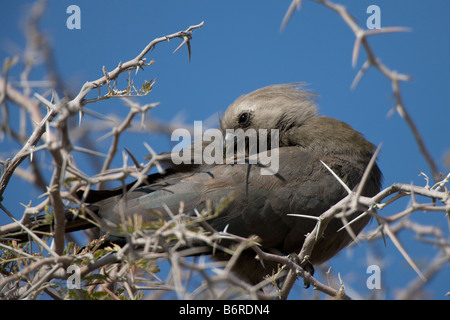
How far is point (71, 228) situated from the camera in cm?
368

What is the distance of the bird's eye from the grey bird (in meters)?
0.79

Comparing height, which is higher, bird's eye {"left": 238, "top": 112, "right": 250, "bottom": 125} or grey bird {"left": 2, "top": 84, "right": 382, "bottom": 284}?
bird's eye {"left": 238, "top": 112, "right": 250, "bottom": 125}

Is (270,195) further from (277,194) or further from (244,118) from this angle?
(244,118)

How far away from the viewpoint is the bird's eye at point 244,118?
5.20 m

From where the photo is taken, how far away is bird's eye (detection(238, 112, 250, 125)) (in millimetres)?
5199

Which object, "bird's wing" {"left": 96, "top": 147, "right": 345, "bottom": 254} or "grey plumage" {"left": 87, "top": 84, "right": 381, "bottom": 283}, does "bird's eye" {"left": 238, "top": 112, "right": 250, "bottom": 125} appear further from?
"bird's wing" {"left": 96, "top": 147, "right": 345, "bottom": 254}

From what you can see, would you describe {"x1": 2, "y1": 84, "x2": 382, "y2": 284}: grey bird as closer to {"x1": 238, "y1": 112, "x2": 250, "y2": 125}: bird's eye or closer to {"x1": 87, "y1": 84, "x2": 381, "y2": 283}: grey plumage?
{"x1": 87, "y1": 84, "x2": 381, "y2": 283}: grey plumage

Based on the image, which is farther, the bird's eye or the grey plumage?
the bird's eye

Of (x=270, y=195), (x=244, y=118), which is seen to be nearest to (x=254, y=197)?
(x=270, y=195)

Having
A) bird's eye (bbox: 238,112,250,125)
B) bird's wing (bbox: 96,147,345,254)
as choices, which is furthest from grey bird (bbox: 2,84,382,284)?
bird's eye (bbox: 238,112,250,125)

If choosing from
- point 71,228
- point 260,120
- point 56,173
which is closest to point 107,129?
point 71,228

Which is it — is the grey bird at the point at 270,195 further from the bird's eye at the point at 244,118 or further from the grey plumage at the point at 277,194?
the bird's eye at the point at 244,118

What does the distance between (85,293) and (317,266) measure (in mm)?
2390

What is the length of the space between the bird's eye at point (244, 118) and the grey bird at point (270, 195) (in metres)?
0.79
